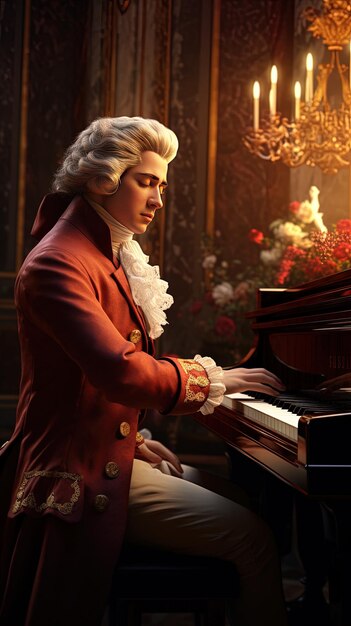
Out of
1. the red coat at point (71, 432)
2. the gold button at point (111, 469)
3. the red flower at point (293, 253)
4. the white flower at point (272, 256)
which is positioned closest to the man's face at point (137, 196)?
the red coat at point (71, 432)

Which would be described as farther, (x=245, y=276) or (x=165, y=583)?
(x=245, y=276)

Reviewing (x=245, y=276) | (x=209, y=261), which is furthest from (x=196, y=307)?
(x=245, y=276)

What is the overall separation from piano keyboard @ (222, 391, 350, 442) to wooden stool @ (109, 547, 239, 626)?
1.20 ft

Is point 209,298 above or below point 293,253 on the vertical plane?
below

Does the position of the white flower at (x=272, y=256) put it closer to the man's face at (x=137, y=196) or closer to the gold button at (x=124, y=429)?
the man's face at (x=137, y=196)

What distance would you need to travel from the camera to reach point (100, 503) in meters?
2.03

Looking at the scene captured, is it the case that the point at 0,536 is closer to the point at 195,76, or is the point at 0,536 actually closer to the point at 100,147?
the point at 100,147

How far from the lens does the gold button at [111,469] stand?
2.07m

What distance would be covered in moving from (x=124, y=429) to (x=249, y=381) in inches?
15.3

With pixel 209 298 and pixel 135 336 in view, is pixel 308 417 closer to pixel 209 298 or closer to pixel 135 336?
pixel 135 336

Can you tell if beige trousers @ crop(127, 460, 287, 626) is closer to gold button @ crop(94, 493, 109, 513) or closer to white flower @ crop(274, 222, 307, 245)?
gold button @ crop(94, 493, 109, 513)

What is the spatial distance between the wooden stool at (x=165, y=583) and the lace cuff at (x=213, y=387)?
362 mm

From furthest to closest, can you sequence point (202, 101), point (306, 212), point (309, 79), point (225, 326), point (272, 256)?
1. point (202, 101)
2. point (225, 326)
3. point (272, 256)
4. point (306, 212)
5. point (309, 79)

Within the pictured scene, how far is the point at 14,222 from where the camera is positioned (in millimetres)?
7051
